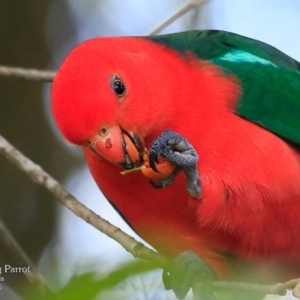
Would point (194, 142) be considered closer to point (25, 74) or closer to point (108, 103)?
point (108, 103)

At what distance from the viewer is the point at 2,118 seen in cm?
386

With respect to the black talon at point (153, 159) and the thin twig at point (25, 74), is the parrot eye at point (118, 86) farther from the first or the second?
the thin twig at point (25, 74)

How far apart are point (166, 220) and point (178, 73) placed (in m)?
0.57

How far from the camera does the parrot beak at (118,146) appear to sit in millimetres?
1843

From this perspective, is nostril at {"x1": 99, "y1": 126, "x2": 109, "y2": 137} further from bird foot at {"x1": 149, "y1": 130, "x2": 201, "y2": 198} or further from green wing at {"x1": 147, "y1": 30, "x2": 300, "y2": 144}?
green wing at {"x1": 147, "y1": 30, "x2": 300, "y2": 144}

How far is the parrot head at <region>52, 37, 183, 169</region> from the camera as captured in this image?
184 cm

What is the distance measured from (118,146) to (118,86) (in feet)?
0.77

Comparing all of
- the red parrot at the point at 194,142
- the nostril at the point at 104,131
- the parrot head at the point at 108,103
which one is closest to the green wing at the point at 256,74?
the red parrot at the point at 194,142

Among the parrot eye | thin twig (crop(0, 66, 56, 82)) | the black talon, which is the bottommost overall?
thin twig (crop(0, 66, 56, 82))

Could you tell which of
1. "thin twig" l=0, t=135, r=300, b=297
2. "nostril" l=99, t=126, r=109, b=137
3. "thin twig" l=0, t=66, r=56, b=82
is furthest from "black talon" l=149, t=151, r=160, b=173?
"thin twig" l=0, t=66, r=56, b=82

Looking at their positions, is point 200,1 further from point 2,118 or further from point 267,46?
point 2,118

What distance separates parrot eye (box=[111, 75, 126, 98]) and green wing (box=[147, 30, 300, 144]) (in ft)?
1.57

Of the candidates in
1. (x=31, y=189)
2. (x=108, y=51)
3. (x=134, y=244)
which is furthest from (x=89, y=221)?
(x=31, y=189)

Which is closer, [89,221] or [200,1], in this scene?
[89,221]
